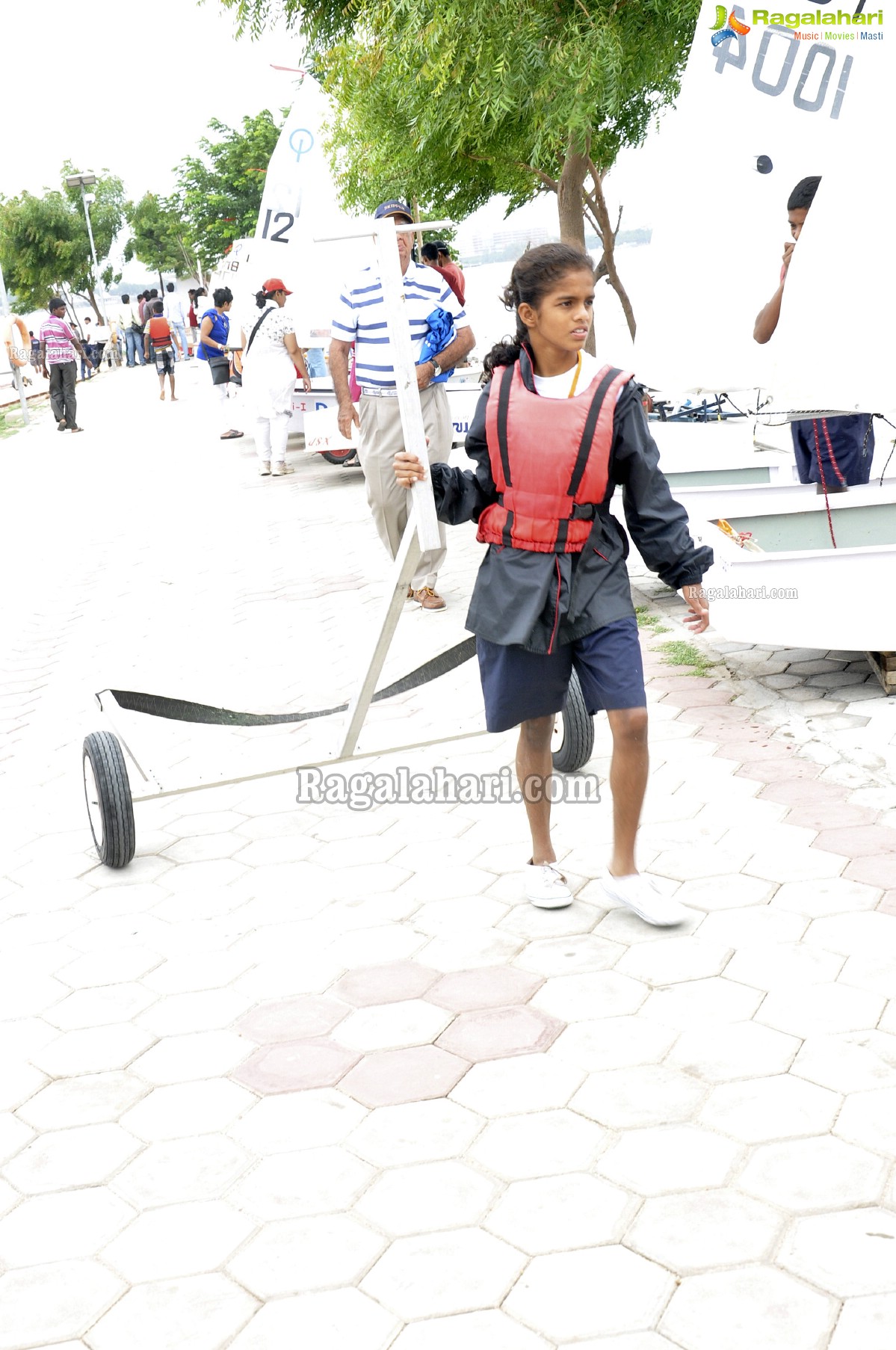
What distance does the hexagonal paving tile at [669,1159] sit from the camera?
2.68 meters

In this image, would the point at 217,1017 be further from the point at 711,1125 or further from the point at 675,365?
the point at 675,365

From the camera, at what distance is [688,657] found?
611 centimetres

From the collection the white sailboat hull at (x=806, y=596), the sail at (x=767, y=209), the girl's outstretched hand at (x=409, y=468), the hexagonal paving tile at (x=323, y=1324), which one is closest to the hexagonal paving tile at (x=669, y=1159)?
the hexagonal paving tile at (x=323, y=1324)

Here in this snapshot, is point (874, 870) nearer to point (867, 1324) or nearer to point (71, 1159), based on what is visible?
point (867, 1324)

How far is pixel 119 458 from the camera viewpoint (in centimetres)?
1647

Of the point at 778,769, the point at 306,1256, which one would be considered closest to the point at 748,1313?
the point at 306,1256

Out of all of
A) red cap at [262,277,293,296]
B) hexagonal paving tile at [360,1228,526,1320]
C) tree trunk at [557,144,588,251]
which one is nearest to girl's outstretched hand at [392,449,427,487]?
hexagonal paving tile at [360,1228,526,1320]

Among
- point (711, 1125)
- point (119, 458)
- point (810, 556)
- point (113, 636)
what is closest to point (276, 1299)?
point (711, 1125)

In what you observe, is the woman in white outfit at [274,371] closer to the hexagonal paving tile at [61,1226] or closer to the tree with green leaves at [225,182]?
the hexagonal paving tile at [61,1226]

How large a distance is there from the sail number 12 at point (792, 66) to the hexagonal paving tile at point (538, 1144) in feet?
18.3

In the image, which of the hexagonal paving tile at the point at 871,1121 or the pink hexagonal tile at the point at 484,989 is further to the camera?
the pink hexagonal tile at the point at 484,989

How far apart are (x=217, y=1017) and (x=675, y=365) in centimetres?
565

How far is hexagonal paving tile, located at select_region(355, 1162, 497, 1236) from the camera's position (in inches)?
104

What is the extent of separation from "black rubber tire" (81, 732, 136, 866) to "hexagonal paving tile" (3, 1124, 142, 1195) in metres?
1.31
